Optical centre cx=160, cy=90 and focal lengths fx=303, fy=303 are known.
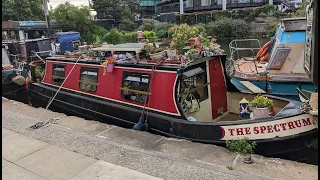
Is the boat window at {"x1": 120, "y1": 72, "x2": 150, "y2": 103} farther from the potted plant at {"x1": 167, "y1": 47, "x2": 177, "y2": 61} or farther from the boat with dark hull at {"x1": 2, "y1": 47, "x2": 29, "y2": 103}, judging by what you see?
the boat with dark hull at {"x1": 2, "y1": 47, "x2": 29, "y2": 103}

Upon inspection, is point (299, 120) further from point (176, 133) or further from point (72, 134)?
point (72, 134)

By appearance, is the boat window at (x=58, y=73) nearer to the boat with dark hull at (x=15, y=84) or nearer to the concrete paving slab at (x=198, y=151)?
the boat with dark hull at (x=15, y=84)

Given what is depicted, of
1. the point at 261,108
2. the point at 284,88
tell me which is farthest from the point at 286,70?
the point at 261,108

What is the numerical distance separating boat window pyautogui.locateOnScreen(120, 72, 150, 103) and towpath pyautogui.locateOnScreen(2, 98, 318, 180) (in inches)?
41.4

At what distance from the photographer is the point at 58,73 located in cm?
1011

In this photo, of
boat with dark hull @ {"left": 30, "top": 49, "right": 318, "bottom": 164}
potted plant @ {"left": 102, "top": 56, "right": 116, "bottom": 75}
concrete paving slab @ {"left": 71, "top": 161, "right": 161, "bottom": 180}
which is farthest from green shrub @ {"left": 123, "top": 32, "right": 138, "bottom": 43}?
concrete paving slab @ {"left": 71, "top": 161, "right": 161, "bottom": 180}

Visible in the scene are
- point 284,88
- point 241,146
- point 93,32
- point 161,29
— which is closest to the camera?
point 241,146

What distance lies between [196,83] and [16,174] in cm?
416

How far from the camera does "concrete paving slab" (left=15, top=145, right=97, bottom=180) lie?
479 cm

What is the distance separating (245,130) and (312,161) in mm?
1286

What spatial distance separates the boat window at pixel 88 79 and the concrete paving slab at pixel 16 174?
12.7 ft

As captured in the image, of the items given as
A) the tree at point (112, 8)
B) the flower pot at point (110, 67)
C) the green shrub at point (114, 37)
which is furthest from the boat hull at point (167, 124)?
the tree at point (112, 8)

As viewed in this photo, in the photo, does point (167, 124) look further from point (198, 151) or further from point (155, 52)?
point (155, 52)

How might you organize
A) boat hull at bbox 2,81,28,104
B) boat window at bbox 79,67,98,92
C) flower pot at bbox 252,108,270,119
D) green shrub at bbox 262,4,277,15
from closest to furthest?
flower pot at bbox 252,108,270,119 → boat window at bbox 79,67,98,92 → boat hull at bbox 2,81,28,104 → green shrub at bbox 262,4,277,15
